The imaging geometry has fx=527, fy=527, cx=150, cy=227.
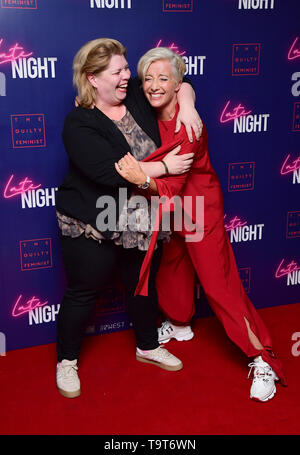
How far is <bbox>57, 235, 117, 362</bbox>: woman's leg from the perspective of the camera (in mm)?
2143

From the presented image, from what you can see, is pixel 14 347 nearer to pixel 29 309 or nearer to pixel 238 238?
pixel 29 309

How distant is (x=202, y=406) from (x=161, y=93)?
126cm

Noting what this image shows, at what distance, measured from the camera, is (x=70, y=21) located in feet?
7.48

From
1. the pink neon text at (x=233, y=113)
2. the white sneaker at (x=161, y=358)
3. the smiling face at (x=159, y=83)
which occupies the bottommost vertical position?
the white sneaker at (x=161, y=358)

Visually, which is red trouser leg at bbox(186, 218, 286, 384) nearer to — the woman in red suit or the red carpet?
the woman in red suit

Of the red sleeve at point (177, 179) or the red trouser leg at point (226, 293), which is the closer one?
the red sleeve at point (177, 179)

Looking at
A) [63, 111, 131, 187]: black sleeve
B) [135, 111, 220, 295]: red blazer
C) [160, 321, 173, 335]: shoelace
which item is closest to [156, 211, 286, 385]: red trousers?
[135, 111, 220, 295]: red blazer

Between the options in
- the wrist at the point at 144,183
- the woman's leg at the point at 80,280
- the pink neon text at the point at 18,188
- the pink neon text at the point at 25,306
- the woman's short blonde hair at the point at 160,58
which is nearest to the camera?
the wrist at the point at 144,183

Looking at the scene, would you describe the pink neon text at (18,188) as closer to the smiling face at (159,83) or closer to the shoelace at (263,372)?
the smiling face at (159,83)

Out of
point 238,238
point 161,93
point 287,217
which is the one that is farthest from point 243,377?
point 161,93

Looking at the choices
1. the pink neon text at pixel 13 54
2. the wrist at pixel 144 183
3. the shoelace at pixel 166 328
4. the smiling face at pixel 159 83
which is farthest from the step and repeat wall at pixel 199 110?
the wrist at pixel 144 183

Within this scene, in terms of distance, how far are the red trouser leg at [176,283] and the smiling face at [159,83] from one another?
761 millimetres

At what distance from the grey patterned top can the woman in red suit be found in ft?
0.25

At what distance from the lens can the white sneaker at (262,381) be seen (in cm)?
216
